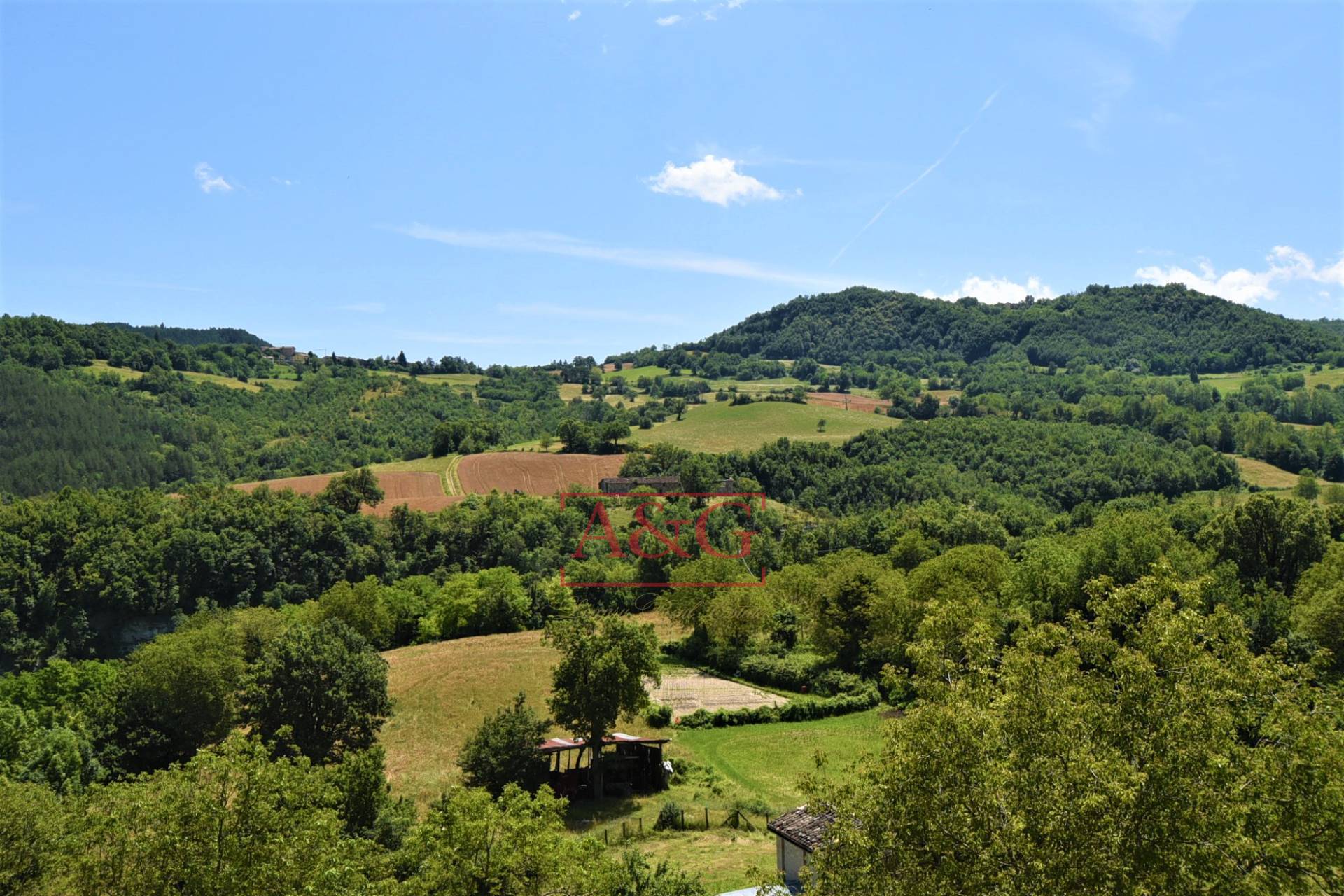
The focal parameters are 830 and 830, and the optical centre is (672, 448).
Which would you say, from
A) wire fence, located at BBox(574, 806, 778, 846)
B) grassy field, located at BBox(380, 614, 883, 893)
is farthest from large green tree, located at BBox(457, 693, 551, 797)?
wire fence, located at BBox(574, 806, 778, 846)

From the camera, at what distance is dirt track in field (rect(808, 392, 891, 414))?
166500mm

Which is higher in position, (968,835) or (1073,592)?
(968,835)

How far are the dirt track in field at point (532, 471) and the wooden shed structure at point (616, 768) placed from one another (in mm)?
65855

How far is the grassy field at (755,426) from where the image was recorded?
436ft

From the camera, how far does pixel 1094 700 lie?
13.8m

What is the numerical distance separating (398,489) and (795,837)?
85.9 m

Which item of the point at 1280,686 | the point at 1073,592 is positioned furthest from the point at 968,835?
the point at 1073,592

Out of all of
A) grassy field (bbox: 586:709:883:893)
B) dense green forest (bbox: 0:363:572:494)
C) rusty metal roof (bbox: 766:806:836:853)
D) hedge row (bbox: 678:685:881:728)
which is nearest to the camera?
rusty metal roof (bbox: 766:806:836:853)

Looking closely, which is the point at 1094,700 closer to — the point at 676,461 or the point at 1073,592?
the point at 1073,592

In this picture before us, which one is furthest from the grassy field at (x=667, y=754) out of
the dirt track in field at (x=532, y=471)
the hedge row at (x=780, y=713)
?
the dirt track in field at (x=532, y=471)

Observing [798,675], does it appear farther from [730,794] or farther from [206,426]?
[206,426]

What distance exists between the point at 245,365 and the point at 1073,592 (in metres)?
167

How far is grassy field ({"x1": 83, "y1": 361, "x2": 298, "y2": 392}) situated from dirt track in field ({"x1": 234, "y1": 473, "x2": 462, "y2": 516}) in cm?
5686

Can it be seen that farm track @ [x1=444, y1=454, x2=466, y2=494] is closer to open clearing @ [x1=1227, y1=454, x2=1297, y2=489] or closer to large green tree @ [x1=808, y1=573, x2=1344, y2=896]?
large green tree @ [x1=808, y1=573, x2=1344, y2=896]
